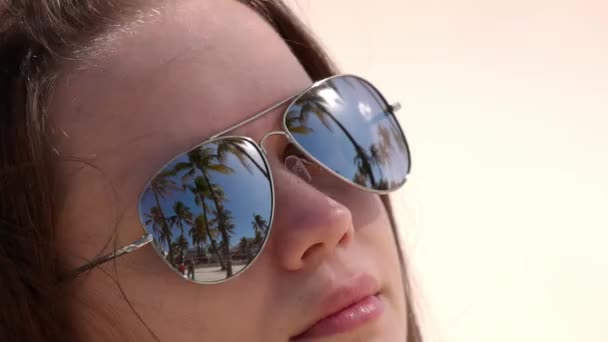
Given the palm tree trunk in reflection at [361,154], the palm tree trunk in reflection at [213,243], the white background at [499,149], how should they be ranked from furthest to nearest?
the white background at [499,149], the palm tree trunk in reflection at [361,154], the palm tree trunk in reflection at [213,243]

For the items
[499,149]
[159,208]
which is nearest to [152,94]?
[159,208]

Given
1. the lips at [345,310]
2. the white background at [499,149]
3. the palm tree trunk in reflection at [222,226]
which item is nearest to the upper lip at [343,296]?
the lips at [345,310]

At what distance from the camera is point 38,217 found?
2.56ft

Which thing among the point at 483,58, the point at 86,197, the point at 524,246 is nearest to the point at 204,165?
the point at 86,197

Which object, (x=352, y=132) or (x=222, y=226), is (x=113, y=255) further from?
(x=352, y=132)

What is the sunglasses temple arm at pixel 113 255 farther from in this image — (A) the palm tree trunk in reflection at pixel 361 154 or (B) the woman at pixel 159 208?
(A) the palm tree trunk in reflection at pixel 361 154

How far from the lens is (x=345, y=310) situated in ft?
2.60

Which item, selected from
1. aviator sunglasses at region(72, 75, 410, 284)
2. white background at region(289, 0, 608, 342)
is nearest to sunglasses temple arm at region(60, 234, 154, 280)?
aviator sunglasses at region(72, 75, 410, 284)

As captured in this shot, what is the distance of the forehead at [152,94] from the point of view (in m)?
0.78

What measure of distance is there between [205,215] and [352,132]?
0.73 ft

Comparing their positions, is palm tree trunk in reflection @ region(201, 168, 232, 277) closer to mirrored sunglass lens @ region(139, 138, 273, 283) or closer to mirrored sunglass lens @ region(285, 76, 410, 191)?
mirrored sunglass lens @ region(139, 138, 273, 283)

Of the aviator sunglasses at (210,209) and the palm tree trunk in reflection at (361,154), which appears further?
the palm tree trunk in reflection at (361,154)

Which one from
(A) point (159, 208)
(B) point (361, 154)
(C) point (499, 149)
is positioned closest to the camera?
(A) point (159, 208)

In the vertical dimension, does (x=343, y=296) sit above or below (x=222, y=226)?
below
